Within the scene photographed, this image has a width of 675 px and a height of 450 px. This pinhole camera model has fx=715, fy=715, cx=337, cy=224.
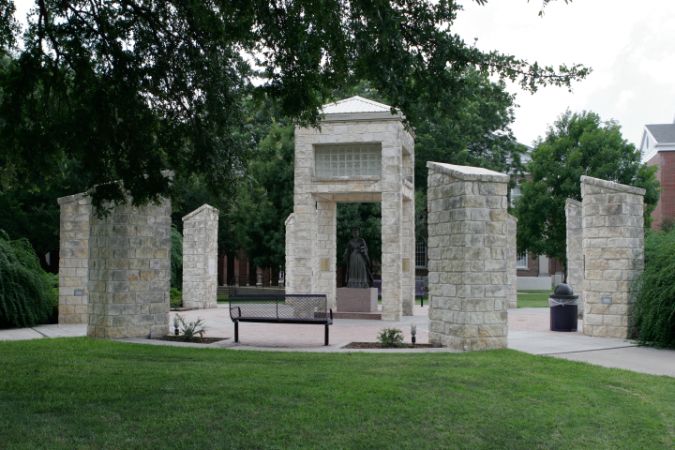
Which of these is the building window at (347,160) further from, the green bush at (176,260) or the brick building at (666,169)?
the brick building at (666,169)

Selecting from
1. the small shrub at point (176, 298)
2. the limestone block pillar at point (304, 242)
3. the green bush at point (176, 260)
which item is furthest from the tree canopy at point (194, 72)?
the green bush at point (176, 260)

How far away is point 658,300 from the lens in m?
13.0

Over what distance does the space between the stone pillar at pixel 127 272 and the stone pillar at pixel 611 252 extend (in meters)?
8.69

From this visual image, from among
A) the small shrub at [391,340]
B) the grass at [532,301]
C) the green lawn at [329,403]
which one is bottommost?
the grass at [532,301]

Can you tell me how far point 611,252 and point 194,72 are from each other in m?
8.90

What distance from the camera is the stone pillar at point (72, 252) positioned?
16.4 meters

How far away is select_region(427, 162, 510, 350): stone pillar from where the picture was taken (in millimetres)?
11828

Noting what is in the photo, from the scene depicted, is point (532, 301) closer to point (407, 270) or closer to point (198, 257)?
point (407, 270)

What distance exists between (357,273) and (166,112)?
990 cm


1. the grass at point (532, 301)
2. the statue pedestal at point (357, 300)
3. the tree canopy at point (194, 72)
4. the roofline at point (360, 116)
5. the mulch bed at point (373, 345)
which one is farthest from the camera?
the grass at point (532, 301)

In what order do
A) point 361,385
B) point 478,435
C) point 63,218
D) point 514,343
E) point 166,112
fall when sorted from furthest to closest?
point 63,218 < point 514,343 < point 166,112 < point 361,385 < point 478,435

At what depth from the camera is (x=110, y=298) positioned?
13516mm

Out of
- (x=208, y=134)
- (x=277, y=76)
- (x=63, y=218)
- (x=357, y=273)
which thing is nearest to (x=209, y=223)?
(x=357, y=273)

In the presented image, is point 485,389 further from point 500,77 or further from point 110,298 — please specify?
point 110,298
